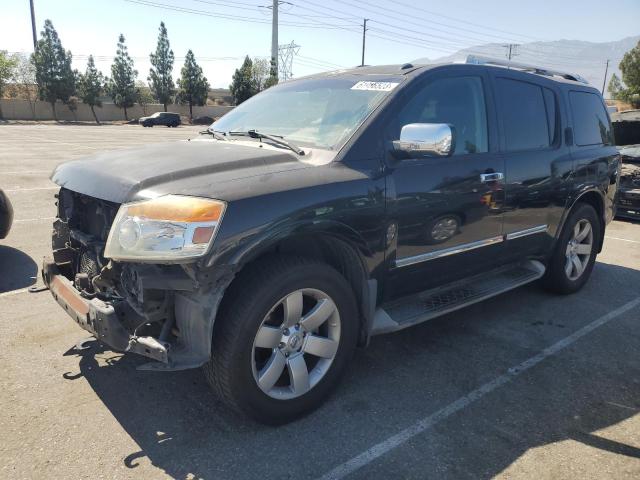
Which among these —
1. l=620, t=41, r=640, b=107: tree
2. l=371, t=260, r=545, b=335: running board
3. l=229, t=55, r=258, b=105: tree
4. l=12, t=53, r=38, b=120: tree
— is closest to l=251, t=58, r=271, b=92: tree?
l=229, t=55, r=258, b=105: tree

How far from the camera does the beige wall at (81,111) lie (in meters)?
53.3

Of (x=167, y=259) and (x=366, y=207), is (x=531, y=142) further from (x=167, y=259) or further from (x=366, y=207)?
(x=167, y=259)

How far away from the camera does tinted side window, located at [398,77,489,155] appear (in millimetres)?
3371

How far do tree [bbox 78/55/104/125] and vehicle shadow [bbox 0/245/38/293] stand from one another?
54612 millimetres

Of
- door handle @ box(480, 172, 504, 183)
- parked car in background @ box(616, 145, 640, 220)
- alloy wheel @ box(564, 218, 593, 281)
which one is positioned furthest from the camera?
parked car in background @ box(616, 145, 640, 220)

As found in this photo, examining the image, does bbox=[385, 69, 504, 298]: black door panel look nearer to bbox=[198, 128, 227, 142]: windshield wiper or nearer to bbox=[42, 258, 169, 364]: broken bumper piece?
bbox=[198, 128, 227, 142]: windshield wiper

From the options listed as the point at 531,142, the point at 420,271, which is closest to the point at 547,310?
the point at 531,142

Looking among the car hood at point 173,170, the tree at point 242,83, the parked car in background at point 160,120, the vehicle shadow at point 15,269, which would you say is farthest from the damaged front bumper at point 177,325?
the tree at point 242,83

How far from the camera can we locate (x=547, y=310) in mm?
4754

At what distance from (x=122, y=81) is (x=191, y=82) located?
27.1 ft

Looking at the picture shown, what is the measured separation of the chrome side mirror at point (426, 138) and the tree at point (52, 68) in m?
60.2

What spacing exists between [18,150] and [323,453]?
63.6ft

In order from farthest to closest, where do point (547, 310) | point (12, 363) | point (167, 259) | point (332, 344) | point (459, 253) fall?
point (547, 310) → point (459, 253) → point (12, 363) → point (332, 344) → point (167, 259)

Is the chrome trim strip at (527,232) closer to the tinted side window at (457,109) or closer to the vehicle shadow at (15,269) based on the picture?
the tinted side window at (457,109)
